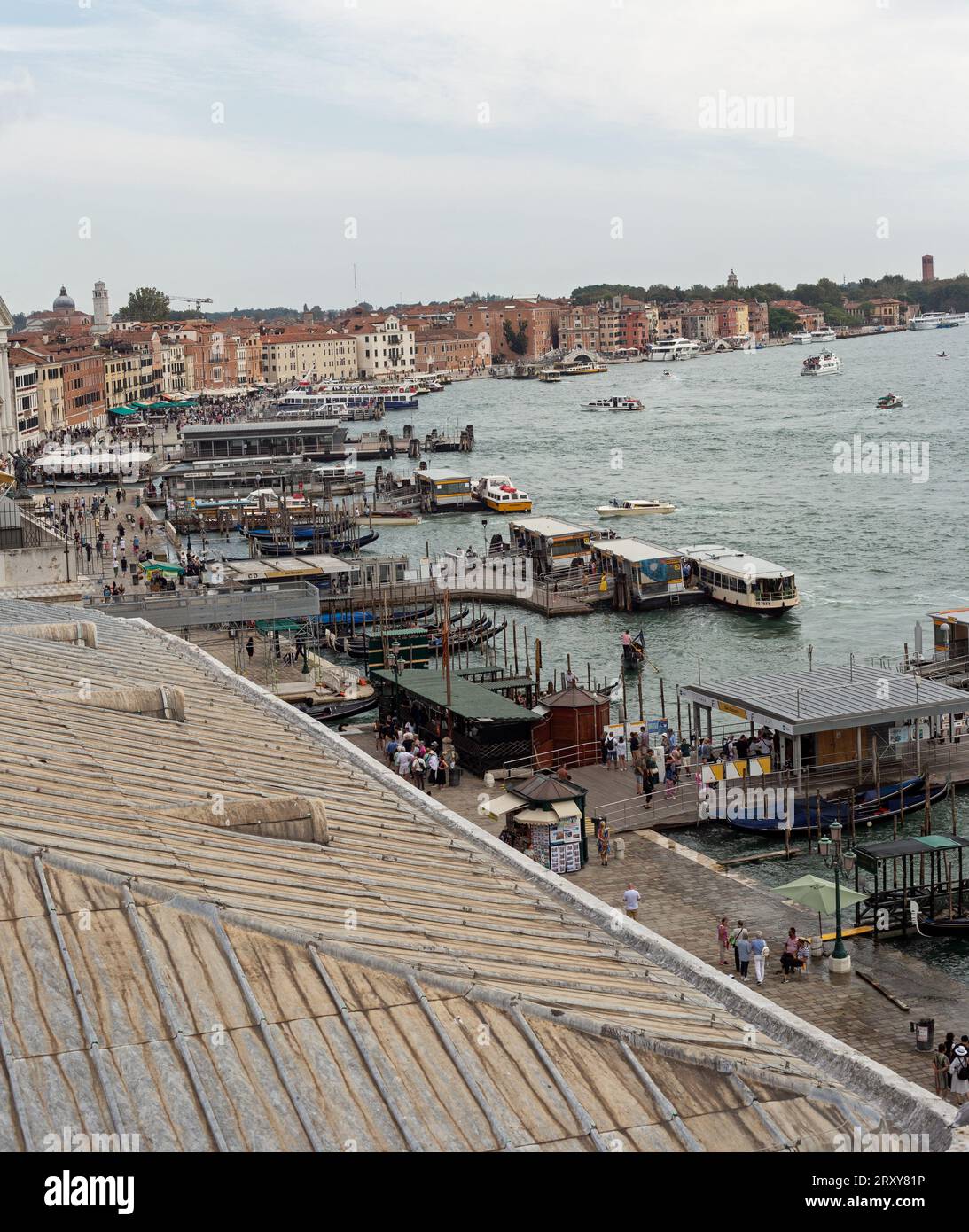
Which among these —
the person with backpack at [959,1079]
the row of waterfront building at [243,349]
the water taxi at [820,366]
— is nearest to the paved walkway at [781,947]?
the person with backpack at [959,1079]

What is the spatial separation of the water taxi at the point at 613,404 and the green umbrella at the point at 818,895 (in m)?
92.9

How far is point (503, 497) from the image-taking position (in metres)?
56.8

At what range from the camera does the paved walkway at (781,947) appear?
43.9 feet

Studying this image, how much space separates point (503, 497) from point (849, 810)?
1482 inches

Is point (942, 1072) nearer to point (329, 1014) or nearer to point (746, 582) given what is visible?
point (329, 1014)

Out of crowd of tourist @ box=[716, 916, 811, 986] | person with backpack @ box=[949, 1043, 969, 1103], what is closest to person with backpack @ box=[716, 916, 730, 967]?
crowd of tourist @ box=[716, 916, 811, 986]

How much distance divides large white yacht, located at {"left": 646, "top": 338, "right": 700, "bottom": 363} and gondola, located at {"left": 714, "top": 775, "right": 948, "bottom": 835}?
162941mm

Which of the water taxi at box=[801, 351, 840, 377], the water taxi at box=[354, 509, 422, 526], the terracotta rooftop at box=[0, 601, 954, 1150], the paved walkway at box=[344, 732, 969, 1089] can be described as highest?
the water taxi at box=[801, 351, 840, 377]

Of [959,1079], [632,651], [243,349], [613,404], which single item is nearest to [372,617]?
[632,651]

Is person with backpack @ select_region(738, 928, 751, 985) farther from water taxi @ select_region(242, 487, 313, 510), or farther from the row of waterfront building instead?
the row of waterfront building

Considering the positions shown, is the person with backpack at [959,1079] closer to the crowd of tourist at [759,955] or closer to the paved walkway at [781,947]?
the paved walkway at [781,947]

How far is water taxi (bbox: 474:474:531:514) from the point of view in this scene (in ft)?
185

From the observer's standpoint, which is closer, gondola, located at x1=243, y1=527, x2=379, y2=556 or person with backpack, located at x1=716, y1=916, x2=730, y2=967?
person with backpack, located at x1=716, y1=916, x2=730, y2=967

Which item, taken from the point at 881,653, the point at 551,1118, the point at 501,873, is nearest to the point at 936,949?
the point at 501,873
